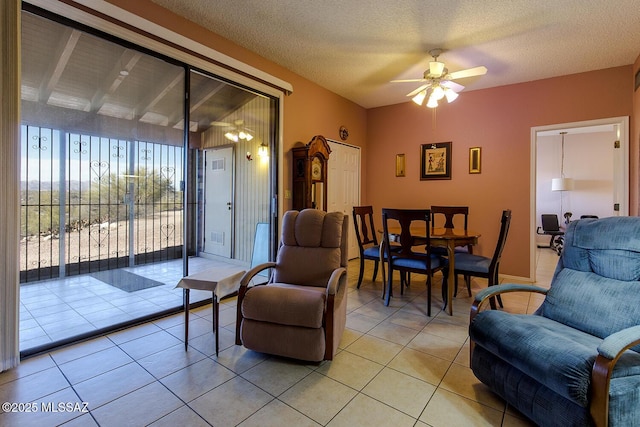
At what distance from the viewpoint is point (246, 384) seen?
6.06 feet

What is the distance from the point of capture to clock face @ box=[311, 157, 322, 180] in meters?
4.12

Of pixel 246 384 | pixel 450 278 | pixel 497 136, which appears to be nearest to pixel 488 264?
pixel 450 278

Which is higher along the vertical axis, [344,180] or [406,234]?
[344,180]

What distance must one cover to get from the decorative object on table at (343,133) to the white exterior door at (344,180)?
0.12m

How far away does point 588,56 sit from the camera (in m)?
3.50

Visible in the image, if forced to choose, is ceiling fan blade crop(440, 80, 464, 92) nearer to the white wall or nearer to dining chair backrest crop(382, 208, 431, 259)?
dining chair backrest crop(382, 208, 431, 259)

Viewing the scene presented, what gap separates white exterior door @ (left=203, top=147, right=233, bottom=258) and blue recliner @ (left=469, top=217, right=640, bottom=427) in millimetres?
3161

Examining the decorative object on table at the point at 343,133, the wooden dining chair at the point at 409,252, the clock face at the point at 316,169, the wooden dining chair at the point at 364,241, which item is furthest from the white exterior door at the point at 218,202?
the wooden dining chair at the point at 409,252

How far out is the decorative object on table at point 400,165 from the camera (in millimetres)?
5336

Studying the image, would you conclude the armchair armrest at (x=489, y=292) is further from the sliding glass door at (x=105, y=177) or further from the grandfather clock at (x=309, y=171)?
the sliding glass door at (x=105, y=177)

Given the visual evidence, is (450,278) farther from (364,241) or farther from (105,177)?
(105,177)

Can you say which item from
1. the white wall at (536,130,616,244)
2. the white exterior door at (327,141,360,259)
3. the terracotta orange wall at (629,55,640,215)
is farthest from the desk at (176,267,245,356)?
the white wall at (536,130,616,244)

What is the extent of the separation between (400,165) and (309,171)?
2.07m

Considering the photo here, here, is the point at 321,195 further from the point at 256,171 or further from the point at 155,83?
the point at 155,83
